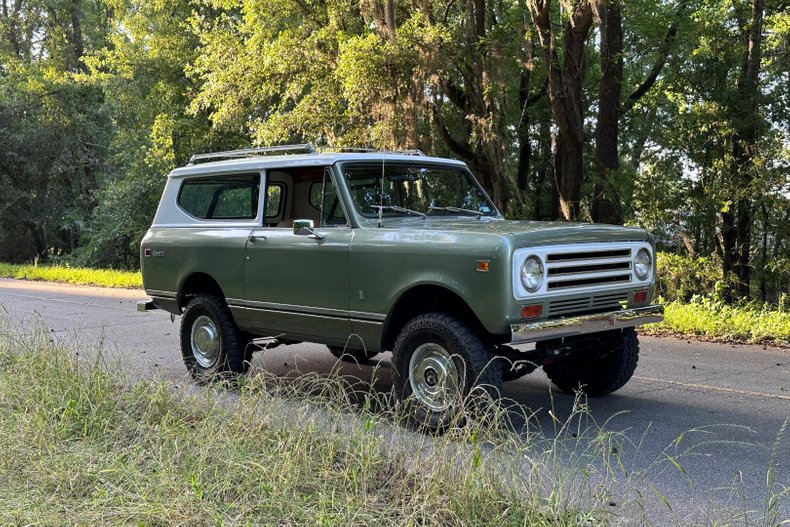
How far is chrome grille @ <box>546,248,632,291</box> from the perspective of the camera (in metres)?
5.43

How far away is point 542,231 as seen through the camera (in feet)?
17.9

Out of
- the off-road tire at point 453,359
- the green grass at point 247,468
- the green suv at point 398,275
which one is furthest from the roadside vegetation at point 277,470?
the green suv at point 398,275

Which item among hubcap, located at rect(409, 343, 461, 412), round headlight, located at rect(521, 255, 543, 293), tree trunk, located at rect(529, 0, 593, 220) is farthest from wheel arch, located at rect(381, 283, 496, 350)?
tree trunk, located at rect(529, 0, 593, 220)

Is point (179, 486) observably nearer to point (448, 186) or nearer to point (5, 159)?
point (448, 186)

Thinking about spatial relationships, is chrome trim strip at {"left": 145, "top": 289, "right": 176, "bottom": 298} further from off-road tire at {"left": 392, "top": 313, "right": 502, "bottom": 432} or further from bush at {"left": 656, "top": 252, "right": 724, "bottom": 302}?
bush at {"left": 656, "top": 252, "right": 724, "bottom": 302}

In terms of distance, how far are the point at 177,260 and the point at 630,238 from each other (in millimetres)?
4480

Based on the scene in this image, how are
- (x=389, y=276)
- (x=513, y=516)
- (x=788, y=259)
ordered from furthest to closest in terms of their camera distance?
(x=788, y=259), (x=389, y=276), (x=513, y=516)

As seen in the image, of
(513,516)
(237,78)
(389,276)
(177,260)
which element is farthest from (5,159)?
(513,516)

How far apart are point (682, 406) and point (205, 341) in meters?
4.56

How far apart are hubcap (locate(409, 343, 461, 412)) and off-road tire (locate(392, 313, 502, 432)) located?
28mm

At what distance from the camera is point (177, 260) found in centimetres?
785

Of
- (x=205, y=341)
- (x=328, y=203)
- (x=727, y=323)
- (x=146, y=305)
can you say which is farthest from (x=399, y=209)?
(x=727, y=323)

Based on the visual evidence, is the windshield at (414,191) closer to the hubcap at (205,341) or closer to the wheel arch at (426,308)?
the wheel arch at (426,308)

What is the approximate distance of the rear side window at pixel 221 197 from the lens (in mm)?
7344
